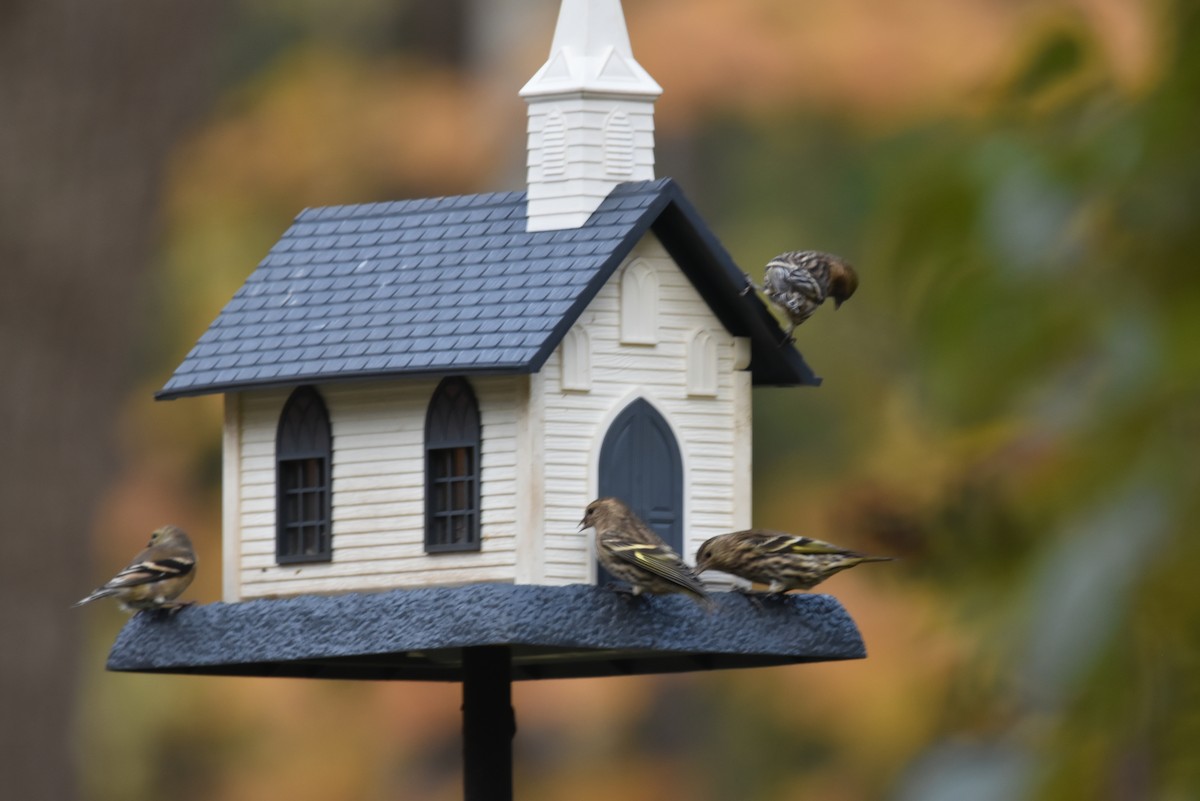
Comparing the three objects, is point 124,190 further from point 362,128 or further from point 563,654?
point 563,654

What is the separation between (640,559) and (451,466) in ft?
3.00

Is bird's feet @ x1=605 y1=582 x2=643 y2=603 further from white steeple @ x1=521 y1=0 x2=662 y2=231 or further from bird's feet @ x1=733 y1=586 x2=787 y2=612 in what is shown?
white steeple @ x1=521 y1=0 x2=662 y2=231

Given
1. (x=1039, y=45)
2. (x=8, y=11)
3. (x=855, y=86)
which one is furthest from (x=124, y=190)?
(x=1039, y=45)

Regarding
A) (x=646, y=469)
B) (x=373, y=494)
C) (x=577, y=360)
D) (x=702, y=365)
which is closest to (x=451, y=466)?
(x=373, y=494)

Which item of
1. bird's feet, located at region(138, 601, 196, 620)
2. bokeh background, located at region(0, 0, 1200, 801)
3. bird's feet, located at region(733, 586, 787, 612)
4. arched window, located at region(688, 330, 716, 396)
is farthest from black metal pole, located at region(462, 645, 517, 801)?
bokeh background, located at region(0, 0, 1200, 801)

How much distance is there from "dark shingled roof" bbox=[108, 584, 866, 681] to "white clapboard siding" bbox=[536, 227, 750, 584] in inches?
12.2

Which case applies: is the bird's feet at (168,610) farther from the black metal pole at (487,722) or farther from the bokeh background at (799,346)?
the bokeh background at (799,346)

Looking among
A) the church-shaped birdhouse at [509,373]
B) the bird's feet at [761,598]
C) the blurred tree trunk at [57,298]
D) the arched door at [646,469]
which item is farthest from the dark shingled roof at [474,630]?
the blurred tree trunk at [57,298]

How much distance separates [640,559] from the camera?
5.83 metres

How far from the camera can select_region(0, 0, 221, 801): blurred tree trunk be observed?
14.1 meters

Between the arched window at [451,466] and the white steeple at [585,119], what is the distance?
25.2 inches

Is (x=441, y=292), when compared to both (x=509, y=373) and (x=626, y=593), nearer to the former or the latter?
(x=509, y=373)

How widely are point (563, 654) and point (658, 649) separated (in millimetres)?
954

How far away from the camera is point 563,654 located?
7020 mm
